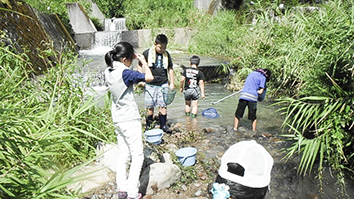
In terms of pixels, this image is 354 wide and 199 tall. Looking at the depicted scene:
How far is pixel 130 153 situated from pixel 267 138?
3.07 metres

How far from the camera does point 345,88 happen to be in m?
3.82

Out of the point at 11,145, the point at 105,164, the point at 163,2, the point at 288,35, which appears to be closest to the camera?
the point at 11,145

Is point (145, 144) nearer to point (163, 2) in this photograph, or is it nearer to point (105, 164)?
point (105, 164)

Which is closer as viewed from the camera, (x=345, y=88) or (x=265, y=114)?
(x=345, y=88)

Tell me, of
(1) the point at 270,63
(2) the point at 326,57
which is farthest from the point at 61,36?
(2) the point at 326,57

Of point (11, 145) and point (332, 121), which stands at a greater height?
point (11, 145)

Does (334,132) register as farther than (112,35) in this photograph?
No

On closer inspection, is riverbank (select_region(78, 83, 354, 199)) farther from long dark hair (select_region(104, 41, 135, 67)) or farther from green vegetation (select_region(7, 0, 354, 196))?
long dark hair (select_region(104, 41, 135, 67))

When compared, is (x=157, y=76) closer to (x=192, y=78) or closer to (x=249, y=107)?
(x=192, y=78)

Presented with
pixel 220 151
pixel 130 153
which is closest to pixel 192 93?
pixel 220 151

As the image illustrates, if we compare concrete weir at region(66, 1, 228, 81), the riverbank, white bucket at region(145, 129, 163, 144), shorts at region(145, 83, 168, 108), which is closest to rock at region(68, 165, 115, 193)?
the riverbank

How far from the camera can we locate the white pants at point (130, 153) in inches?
117

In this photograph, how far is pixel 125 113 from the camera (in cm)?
299

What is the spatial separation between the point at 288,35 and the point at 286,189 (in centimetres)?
348
